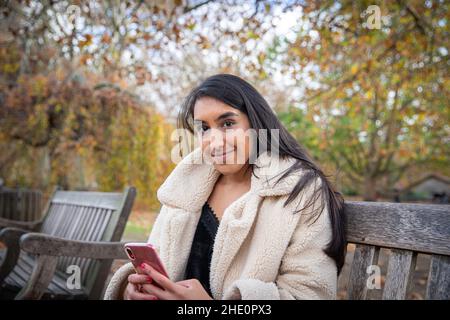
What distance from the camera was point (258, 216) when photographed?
1.73 metres

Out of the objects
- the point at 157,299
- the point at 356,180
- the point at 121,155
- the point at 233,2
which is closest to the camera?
the point at 157,299

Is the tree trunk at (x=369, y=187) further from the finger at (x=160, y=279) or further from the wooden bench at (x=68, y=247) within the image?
the finger at (x=160, y=279)

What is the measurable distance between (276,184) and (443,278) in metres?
0.67

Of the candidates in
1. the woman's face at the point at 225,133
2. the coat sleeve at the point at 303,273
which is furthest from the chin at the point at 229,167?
the coat sleeve at the point at 303,273

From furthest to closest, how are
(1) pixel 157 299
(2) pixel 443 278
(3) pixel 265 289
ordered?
1. (1) pixel 157 299
2. (3) pixel 265 289
3. (2) pixel 443 278

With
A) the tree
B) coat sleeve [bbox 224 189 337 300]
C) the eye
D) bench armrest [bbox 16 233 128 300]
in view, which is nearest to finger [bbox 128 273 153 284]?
coat sleeve [bbox 224 189 337 300]

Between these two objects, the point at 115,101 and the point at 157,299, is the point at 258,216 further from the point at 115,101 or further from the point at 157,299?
the point at 115,101

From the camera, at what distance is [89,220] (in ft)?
10.9

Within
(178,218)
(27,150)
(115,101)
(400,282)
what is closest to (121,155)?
(115,101)

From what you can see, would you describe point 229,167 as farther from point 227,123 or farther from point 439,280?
point 439,280

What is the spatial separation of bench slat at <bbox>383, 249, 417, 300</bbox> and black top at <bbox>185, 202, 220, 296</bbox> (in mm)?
768

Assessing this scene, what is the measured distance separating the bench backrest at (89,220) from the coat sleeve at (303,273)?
4.84 ft

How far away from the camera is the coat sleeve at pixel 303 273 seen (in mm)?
1509
